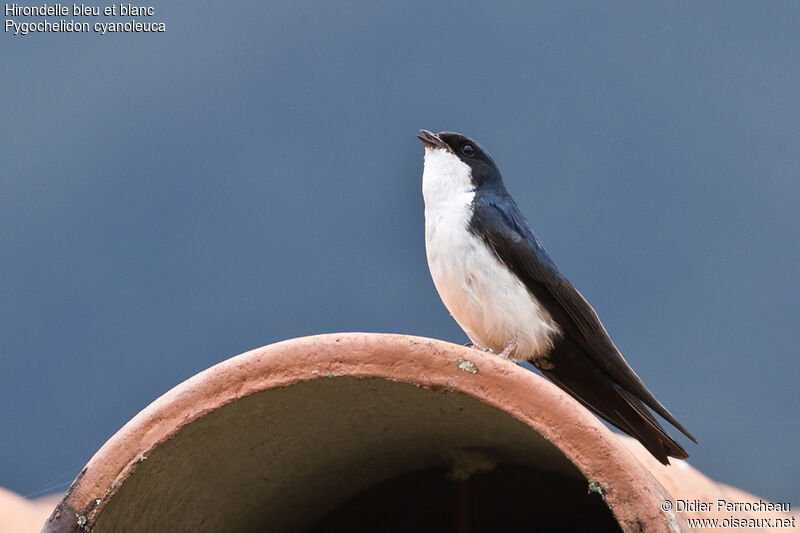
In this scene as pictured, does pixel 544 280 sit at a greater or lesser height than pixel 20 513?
greater

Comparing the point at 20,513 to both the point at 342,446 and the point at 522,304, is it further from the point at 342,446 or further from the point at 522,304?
the point at 522,304

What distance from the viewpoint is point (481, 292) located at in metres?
1.97

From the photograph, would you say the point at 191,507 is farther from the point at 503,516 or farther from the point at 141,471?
the point at 503,516

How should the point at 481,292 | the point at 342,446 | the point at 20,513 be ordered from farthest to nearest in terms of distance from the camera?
1. the point at 481,292
2. the point at 20,513
3. the point at 342,446

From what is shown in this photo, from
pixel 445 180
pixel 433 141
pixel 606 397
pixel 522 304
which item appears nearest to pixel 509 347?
pixel 522 304

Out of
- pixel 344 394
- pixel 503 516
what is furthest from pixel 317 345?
pixel 503 516

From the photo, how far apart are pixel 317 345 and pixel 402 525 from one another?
36.8 inches

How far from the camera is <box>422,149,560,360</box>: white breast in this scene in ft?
6.47

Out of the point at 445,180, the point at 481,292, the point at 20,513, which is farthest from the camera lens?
the point at 445,180

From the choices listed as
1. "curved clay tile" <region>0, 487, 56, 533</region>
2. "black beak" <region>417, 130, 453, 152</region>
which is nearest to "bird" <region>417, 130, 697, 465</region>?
"black beak" <region>417, 130, 453, 152</region>

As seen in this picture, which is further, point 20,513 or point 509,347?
point 509,347

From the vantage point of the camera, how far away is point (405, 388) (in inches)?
54.1

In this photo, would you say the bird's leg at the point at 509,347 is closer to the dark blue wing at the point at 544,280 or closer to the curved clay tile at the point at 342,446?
the dark blue wing at the point at 544,280

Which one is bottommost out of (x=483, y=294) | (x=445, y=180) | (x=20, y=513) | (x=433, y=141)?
(x=20, y=513)
